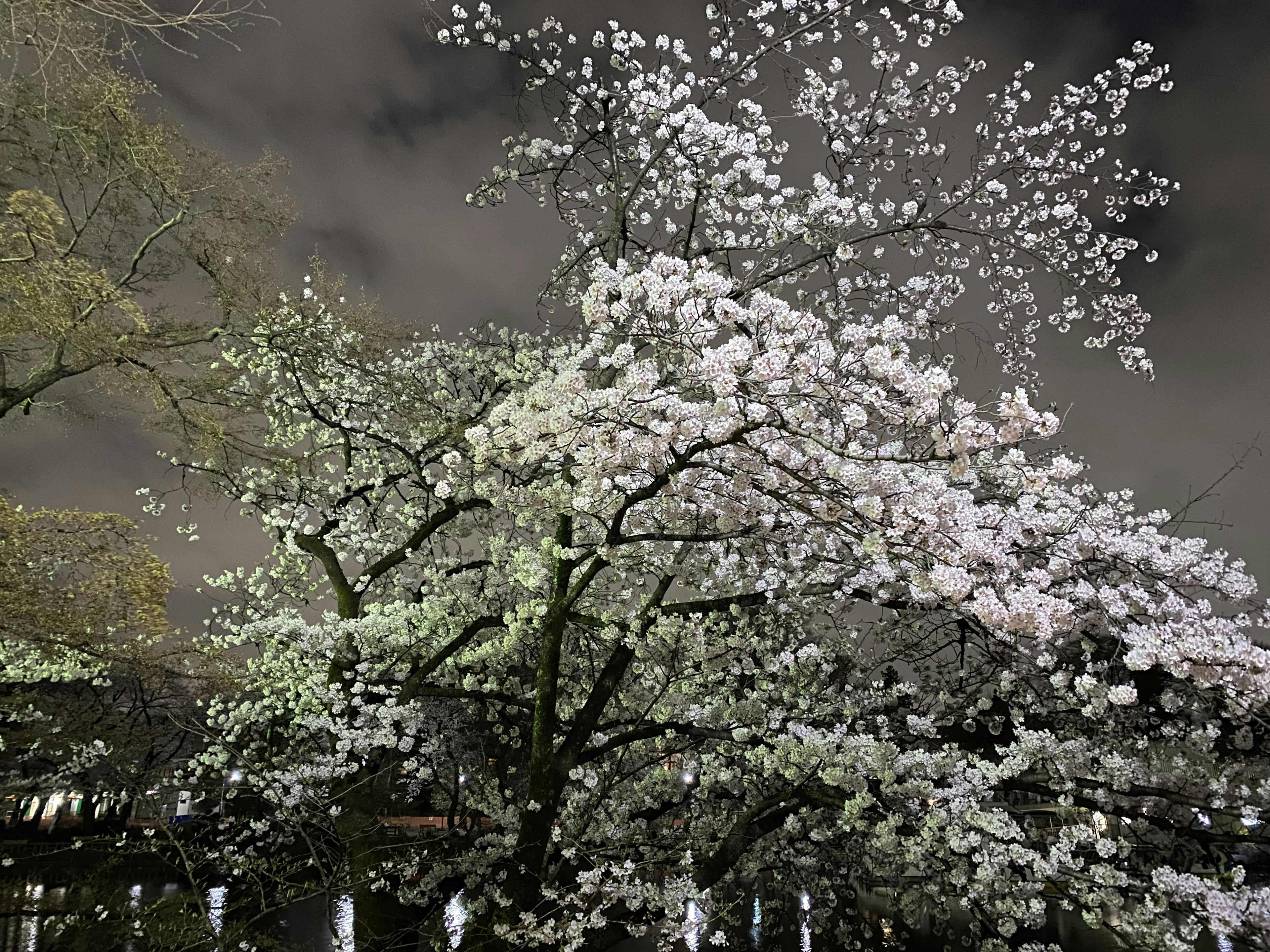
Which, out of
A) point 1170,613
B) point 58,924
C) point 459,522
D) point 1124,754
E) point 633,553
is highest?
point 459,522

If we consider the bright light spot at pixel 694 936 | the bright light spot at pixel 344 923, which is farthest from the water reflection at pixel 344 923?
the bright light spot at pixel 694 936

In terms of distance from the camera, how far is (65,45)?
3303mm

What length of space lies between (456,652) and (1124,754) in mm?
8299

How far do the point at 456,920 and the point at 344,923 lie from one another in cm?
489

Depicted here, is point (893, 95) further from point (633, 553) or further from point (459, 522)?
point (459, 522)

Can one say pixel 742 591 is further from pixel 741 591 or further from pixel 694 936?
pixel 694 936

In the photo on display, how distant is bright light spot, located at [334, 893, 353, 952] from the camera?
6053 millimetres

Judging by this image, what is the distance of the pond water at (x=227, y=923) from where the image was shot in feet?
29.0

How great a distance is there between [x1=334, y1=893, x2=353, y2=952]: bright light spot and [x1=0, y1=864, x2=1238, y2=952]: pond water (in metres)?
0.04

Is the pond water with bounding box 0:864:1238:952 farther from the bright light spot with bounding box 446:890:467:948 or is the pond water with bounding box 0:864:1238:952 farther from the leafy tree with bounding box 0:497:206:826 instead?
the leafy tree with bounding box 0:497:206:826

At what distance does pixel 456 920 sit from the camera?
14344 mm

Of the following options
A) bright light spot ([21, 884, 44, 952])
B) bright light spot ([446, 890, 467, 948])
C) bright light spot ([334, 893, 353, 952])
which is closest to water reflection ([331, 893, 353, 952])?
bright light spot ([334, 893, 353, 952])

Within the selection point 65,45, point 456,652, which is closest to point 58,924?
point 456,652

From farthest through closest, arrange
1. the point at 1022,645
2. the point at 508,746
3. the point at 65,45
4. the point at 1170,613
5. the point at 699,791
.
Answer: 1. the point at 508,746
2. the point at 699,791
3. the point at 1022,645
4. the point at 1170,613
5. the point at 65,45
